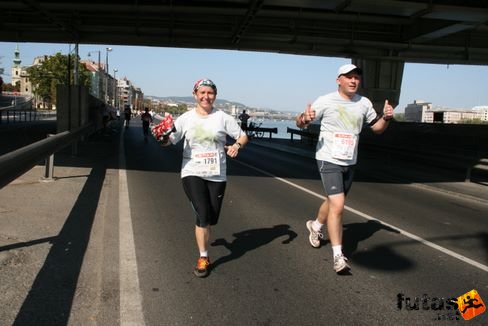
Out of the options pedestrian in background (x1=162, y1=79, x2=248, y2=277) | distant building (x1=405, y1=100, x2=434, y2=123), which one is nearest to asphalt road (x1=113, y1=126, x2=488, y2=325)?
pedestrian in background (x1=162, y1=79, x2=248, y2=277)

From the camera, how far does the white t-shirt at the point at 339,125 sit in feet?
16.8

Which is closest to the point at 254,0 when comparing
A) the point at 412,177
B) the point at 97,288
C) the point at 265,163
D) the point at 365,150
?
the point at 265,163

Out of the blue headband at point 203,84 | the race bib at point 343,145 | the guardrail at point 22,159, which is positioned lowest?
the guardrail at point 22,159

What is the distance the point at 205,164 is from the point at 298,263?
148 cm

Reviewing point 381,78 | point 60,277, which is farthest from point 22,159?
point 381,78

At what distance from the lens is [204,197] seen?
4676 mm

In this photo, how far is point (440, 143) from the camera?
21578 millimetres

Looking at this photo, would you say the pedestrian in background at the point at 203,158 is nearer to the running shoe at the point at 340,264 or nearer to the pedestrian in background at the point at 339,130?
the pedestrian in background at the point at 339,130

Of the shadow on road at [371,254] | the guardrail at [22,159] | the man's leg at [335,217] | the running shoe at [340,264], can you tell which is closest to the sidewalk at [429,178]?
the shadow on road at [371,254]

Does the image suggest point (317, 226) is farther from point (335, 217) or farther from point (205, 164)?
point (205, 164)

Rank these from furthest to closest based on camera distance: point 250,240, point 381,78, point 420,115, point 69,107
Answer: point 420,115
point 381,78
point 69,107
point 250,240

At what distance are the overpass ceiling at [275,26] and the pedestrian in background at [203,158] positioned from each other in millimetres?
10000

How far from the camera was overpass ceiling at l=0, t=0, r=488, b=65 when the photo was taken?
14758mm

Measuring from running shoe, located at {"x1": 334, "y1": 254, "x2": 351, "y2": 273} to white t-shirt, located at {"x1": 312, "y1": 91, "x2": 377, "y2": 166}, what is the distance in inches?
37.9
